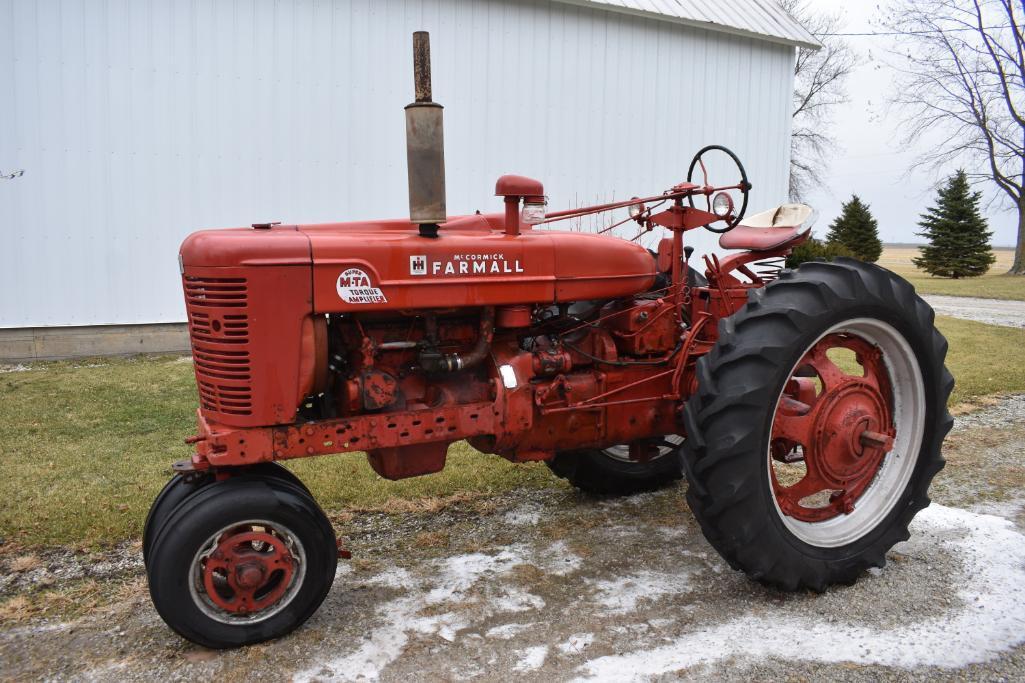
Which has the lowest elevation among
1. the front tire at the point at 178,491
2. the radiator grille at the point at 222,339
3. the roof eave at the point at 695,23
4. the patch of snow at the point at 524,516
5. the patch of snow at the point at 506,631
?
the patch of snow at the point at 506,631

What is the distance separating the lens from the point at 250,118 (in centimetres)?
866

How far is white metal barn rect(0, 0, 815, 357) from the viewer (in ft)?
26.4

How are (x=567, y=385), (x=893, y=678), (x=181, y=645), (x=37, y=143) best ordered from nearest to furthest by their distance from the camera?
1. (x=893, y=678)
2. (x=181, y=645)
3. (x=567, y=385)
4. (x=37, y=143)

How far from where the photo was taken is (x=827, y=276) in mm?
3244

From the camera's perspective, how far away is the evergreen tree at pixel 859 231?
26.4 m

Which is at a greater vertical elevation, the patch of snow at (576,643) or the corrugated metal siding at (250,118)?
the corrugated metal siding at (250,118)

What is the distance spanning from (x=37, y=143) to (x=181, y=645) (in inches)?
275

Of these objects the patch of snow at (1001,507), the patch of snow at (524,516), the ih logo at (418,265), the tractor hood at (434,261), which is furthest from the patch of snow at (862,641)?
the ih logo at (418,265)

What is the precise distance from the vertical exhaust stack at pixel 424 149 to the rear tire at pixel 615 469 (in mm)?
1722

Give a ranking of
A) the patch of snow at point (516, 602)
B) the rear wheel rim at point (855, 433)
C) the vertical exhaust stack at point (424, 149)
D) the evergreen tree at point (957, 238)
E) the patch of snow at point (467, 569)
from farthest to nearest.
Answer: the evergreen tree at point (957, 238), the rear wheel rim at point (855, 433), the patch of snow at point (467, 569), the patch of snow at point (516, 602), the vertical exhaust stack at point (424, 149)

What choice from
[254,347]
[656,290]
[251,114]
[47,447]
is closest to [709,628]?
[656,290]

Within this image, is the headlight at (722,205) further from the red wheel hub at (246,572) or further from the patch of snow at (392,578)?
the red wheel hub at (246,572)

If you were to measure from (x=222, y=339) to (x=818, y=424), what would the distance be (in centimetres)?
246

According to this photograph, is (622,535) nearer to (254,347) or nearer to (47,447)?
(254,347)
